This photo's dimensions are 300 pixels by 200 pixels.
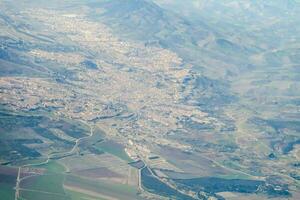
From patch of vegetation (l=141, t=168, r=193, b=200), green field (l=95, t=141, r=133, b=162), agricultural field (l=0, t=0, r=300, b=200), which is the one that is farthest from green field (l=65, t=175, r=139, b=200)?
green field (l=95, t=141, r=133, b=162)

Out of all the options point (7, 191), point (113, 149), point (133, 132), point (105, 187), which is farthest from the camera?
point (133, 132)

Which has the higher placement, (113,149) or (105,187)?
(113,149)

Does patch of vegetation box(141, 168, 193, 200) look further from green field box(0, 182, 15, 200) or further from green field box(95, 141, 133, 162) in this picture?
green field box(0, 182, 15, 200)

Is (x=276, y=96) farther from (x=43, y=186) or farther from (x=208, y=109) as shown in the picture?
(x=43, y=186)

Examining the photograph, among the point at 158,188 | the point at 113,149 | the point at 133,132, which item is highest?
the point at 133,132

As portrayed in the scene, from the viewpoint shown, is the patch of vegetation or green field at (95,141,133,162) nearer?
the patch of vegetation

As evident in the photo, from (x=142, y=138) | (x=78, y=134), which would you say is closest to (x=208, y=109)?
(x=142, y=138)

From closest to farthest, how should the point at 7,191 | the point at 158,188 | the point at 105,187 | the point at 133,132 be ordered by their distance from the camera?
1. the point at 7,191
2. the point at 105,187
3. the point at 158,188
4. the point at 133,132

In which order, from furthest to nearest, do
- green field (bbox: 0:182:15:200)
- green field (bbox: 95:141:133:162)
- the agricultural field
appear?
green field (bbox: 95:141:133:162) → the agricultural field → green field (bbox: 0:182:15:200)

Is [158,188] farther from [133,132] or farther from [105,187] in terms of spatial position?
[133,132]

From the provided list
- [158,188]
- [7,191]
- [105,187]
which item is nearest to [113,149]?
[158,188]

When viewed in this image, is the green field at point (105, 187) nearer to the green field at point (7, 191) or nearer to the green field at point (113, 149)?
the green field at point (7, 191)
